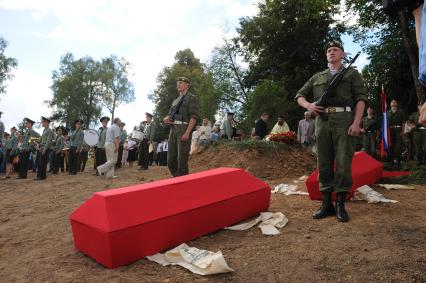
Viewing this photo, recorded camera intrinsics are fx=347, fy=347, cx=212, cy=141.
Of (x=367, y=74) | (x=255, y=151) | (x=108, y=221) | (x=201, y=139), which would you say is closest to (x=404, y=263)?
(x=108, y=221)

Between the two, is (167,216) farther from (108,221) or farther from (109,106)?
(109,106)

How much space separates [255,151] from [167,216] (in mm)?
7231

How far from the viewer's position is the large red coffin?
289 centimetres

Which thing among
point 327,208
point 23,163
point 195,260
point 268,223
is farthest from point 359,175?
point 23,163

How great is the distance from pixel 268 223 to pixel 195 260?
4.01 feet

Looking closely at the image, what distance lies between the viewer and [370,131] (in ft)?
38.4

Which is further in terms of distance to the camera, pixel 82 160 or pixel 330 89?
pixel 82 160

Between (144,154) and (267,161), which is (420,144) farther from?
(144,154)

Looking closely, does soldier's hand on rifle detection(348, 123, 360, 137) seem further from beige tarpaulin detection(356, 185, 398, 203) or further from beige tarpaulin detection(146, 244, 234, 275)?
beige tarpaulin detection(146, 244, 234, 275)

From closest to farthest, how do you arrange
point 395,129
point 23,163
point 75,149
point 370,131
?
point 395,129
point 370,131
point 23,163
point 75,149

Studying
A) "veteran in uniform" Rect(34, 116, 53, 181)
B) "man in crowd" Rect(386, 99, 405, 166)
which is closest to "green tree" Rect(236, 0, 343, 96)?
"man in crowd" Rect(386, 99, 405, 166)

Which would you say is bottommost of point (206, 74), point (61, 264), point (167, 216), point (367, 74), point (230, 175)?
point (61, 264)

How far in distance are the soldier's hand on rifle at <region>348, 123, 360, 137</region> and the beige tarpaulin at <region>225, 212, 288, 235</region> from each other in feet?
4.09

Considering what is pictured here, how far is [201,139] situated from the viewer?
45.0 ft
